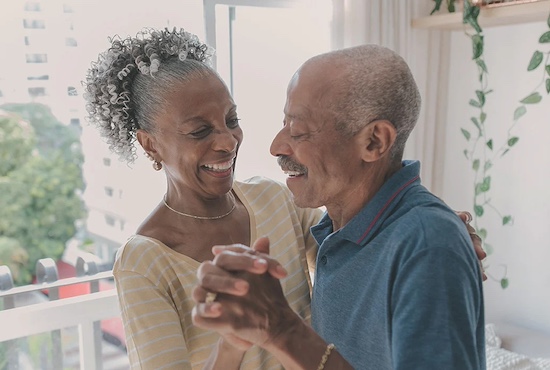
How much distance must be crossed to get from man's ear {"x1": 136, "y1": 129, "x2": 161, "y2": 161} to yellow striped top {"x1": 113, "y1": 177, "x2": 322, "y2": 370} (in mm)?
237

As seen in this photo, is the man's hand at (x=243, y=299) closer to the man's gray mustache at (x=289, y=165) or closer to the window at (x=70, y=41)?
the man's gray mustache at (x=289, y=165)

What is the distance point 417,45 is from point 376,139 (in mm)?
2002

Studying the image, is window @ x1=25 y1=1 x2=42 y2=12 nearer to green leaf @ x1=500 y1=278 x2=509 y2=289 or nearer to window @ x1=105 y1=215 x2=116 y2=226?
window @ x1=105 y1=215 x2=116 y2=226

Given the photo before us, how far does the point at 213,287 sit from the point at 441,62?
2.51 metres

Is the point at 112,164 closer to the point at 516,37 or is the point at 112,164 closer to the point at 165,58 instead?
the point at 165,58

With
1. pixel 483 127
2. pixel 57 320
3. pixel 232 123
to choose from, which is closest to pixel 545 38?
pixel 483 127

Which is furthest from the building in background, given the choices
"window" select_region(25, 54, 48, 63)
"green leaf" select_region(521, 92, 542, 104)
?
"green leaf" select_region(521, 92, 542, 104)

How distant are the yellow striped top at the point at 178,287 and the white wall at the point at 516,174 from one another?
62.0 inches

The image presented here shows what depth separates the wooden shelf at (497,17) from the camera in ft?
7.57

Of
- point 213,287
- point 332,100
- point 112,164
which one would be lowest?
point 112,164

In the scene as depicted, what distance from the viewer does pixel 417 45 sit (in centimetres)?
292

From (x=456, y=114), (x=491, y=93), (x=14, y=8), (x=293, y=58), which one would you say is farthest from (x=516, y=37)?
(x=14, y=8)

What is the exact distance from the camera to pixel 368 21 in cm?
267

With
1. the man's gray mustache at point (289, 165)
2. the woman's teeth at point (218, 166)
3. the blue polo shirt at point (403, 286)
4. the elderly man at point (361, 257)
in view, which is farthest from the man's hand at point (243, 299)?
the woman's teeth at point (218, 166)
